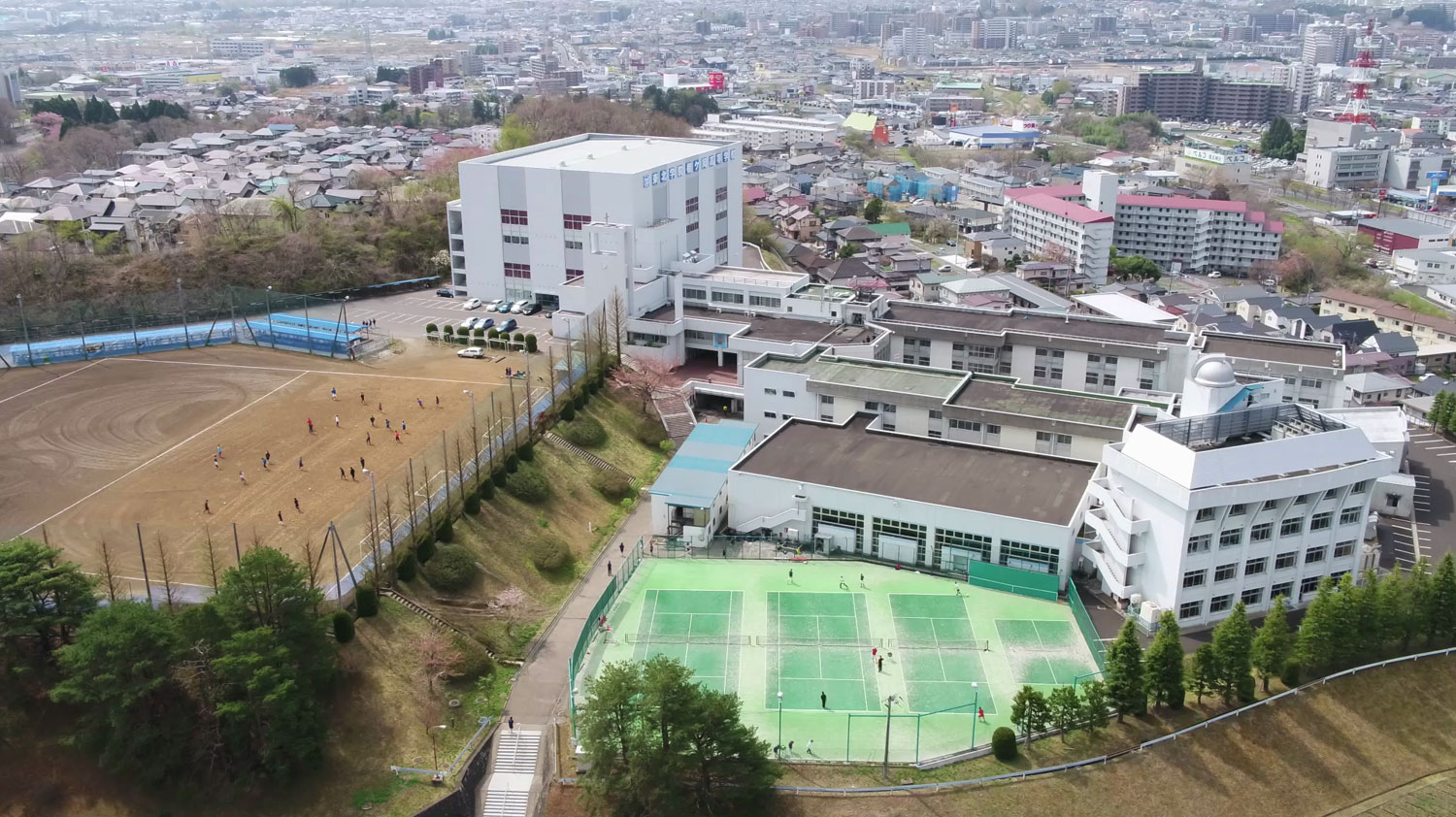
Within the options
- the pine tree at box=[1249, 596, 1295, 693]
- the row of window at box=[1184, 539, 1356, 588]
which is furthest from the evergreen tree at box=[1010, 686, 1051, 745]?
the row of window at box=[1184, 539, 1356, 588]

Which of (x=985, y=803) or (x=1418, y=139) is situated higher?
(x=1418, y=139)

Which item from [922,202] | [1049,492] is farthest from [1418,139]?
[1049,492]

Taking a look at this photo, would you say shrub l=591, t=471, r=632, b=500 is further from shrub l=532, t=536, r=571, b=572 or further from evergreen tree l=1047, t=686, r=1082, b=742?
evergreen tree l=1047, t=686, r=1082, b=742

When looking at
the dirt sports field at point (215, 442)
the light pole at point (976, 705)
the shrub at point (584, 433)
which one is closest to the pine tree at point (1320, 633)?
the light pole at point (976, 705)

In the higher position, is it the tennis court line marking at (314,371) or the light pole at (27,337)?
the light pole at (27,337)

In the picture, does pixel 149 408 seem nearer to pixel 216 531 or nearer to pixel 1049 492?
pixel 216 531

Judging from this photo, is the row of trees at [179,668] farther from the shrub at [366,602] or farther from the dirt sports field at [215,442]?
the dirt sports field at [215,442]
